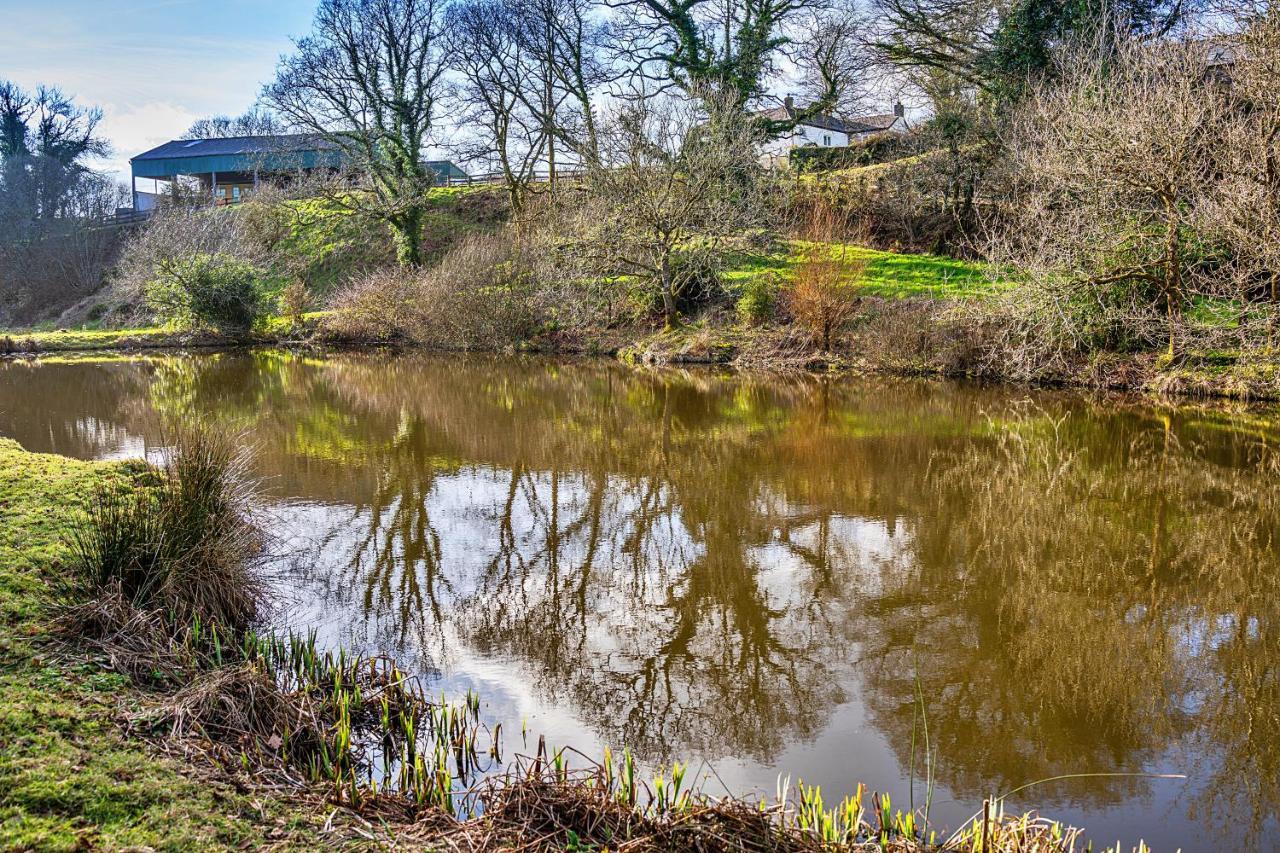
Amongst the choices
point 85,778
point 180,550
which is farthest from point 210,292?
point 85,778

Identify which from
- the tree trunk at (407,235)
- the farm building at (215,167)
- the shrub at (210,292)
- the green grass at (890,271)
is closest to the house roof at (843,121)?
the green grass at (890,271)

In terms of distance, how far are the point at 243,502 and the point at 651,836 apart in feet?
17.3

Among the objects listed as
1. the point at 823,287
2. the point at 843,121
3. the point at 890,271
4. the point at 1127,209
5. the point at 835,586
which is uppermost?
the point at 843,121

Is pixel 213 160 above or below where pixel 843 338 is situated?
above

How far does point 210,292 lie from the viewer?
99.9 feet

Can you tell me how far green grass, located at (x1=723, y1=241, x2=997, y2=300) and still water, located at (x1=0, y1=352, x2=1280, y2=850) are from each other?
9.36 m

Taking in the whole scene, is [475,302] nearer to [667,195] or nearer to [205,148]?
[667,195]

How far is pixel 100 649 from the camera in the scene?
477 cm

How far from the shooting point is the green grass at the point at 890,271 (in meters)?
23.5

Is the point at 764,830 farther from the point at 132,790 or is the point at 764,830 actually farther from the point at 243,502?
the point at 243,502

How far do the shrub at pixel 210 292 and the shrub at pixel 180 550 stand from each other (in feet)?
86.3

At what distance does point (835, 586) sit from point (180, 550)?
468 cm

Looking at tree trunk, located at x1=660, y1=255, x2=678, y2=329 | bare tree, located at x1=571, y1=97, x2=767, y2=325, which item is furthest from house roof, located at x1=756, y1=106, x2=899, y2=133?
tree trunk, located at x1=660, y1=255, x2=678, y2=329

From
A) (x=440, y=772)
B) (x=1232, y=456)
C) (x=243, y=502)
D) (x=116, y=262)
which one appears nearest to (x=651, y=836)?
(x=440, y=772)
